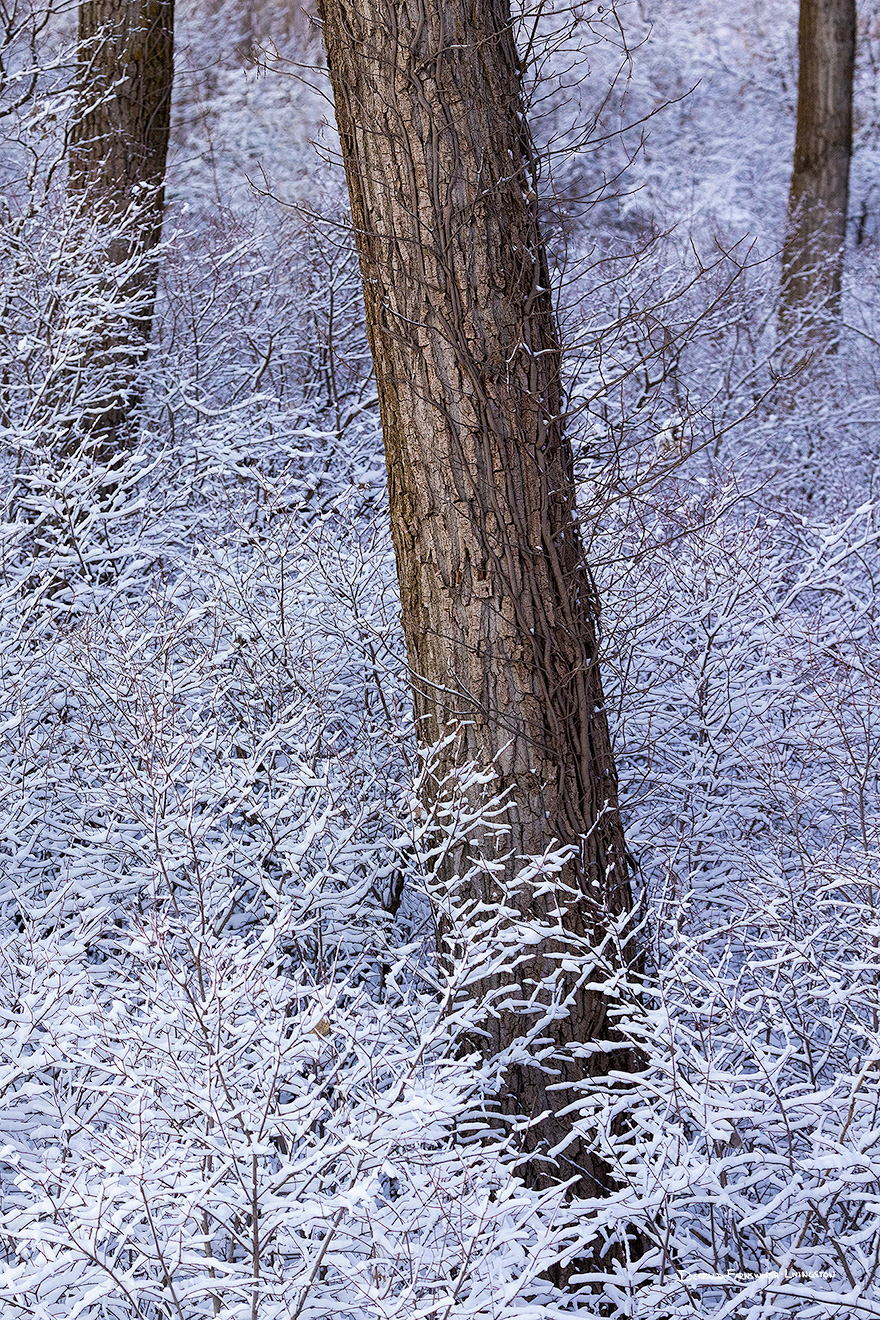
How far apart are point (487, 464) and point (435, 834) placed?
0.98m

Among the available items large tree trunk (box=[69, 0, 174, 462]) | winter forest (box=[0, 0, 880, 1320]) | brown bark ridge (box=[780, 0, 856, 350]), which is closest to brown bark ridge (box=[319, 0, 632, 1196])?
winter forest (box=[0, 0, 880, 1320])

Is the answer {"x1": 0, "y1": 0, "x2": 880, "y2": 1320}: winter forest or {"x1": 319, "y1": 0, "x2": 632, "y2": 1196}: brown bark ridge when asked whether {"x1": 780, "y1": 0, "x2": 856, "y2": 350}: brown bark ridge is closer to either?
{"x1": 0, "y1": 0, "x2": 880, "y2": 1320}: winter forest

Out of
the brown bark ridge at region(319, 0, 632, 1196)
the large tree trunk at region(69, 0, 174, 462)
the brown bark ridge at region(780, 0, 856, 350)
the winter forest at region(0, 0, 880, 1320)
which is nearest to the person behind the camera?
the winter forest at region(0, 0, 880, 1320)

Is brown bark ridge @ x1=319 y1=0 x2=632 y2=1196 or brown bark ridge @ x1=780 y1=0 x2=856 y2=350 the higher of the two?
brown bark ridge @ x1=780 y1=0 x2=856 y2=350

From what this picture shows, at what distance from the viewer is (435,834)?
9.66 ft

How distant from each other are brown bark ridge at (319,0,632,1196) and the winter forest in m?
0.01

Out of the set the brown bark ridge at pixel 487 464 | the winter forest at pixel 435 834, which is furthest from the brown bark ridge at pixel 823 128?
the brown bark ridge at pixel 487 464

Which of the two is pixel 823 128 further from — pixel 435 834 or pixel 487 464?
pixel 435 834

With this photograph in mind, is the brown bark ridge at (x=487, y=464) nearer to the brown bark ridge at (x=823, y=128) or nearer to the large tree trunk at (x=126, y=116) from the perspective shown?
the large tree trunk at (x=126, y=116)

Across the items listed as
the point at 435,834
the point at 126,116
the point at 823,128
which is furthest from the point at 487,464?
the point at 823,128

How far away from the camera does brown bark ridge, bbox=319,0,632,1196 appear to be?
270 centimetres

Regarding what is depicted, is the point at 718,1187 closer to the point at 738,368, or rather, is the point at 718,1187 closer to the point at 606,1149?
the point at 606,1149

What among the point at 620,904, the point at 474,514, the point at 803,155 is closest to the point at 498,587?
the point at 474,514

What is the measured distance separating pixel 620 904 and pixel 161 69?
521 centimetres
